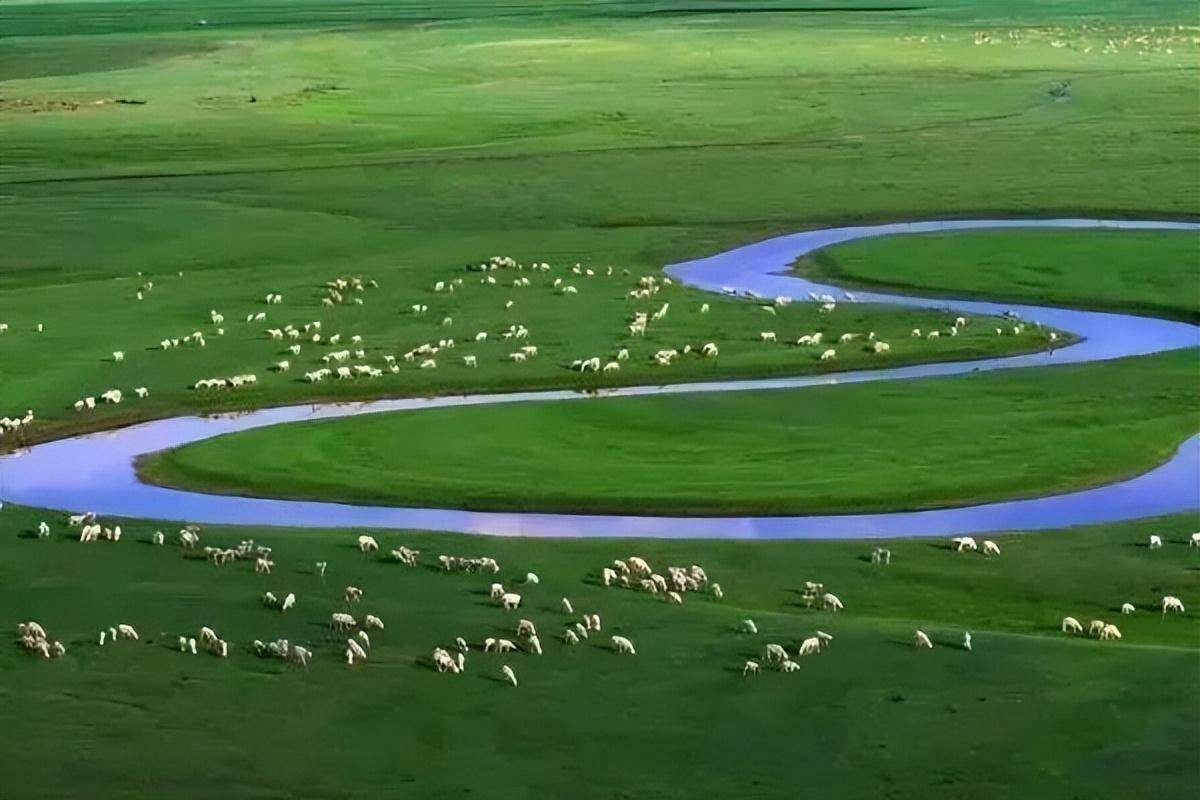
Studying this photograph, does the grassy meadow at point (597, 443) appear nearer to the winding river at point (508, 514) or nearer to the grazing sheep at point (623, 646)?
the grazing sheep at point (623, 646)

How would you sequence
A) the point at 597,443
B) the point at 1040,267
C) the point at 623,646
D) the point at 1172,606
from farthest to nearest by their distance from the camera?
the point at 1040,267, the point at 597,443, the point at 1172,606, the point at 623,646

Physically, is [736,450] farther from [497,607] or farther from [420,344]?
[420,344]

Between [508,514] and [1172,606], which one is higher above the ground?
[1172,606]

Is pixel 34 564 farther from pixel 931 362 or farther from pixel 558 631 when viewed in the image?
pixel 931 362

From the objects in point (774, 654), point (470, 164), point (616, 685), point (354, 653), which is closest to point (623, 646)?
point (616, 685)

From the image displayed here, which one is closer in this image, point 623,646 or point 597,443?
point 623,646

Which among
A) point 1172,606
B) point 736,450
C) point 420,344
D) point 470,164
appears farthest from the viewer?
point 470,164

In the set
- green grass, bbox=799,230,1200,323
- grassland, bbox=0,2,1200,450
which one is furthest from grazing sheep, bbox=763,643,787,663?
green grass, bbox=799,230,1200,323

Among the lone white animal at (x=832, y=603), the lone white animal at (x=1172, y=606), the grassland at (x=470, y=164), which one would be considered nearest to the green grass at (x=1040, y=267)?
the grassland at (x=470, y=164)
